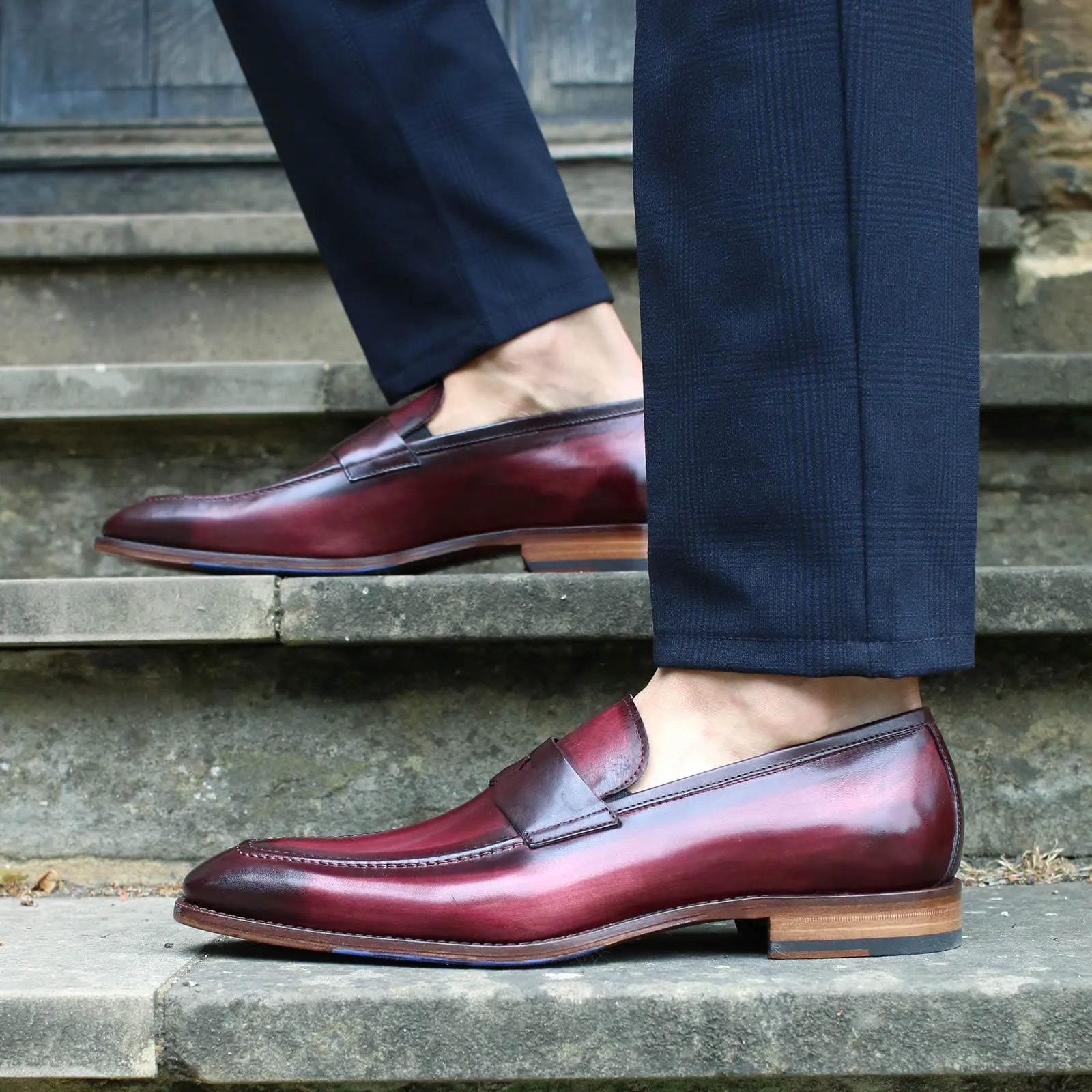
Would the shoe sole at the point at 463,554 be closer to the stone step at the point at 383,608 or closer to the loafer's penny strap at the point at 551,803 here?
the stone step at the point at 383,608

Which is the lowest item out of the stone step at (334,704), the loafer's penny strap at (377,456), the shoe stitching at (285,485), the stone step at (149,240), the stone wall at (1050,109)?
the stone step at (334,704)

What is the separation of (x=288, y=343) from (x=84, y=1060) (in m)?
1.16

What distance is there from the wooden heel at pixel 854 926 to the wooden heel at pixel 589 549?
0.43m

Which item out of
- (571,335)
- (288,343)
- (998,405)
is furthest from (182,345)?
(998,405)

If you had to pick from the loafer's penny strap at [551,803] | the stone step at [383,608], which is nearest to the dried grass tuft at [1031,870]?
the stone step at [383,608]

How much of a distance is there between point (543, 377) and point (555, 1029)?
24.1 inches

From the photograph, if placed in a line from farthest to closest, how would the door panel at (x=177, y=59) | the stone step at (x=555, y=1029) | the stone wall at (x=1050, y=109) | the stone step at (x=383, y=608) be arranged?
the door panel at (x=177, y=59)
the stone wall at (x=1050, y=109)
the stone step at (x=383, y=608)
the stone step at (x=555, y=1029)

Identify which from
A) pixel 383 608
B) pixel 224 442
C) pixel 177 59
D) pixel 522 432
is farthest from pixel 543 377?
pixel 177 59

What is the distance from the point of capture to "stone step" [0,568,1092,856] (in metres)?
0.98

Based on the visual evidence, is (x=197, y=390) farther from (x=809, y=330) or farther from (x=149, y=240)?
(x=809, y=330)

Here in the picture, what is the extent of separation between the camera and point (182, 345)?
65.4 inches

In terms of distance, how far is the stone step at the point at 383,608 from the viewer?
955 mm

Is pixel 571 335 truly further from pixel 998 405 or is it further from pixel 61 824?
pixel 61 824

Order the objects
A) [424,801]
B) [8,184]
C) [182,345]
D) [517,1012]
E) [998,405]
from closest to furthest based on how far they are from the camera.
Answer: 1. [517,1012]
2. [424,801]
3. [998,405]
4. [182,345]
5. [8,184]
